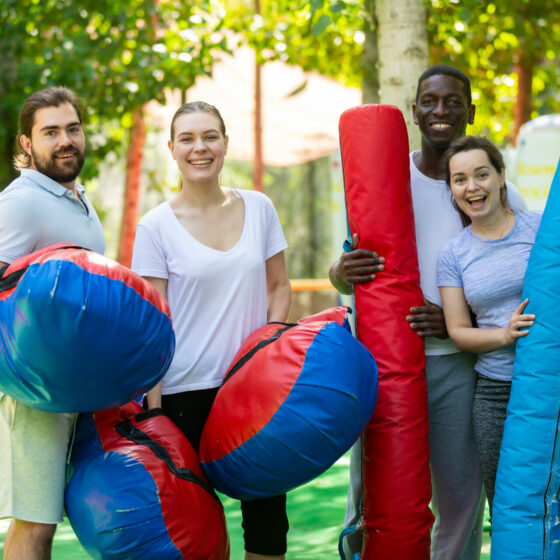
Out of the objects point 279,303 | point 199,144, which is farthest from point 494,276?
point 199,144

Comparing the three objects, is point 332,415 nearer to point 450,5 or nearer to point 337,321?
point 337,321

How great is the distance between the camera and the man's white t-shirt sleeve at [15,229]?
8.04ft

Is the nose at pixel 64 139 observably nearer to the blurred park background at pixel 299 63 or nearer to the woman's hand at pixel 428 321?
the woman's hand at pixel 428 321

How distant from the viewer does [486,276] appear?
2.60 metres

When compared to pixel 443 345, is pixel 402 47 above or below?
above

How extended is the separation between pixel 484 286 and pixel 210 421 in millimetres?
977

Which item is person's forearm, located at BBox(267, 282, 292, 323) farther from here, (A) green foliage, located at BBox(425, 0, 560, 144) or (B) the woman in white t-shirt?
(A) green foliage, located at BBox(425, 0, 560, 144)

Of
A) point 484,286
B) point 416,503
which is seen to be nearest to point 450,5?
point 484,286

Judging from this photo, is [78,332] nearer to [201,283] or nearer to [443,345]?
[201,283]

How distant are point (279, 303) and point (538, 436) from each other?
3.29 ft

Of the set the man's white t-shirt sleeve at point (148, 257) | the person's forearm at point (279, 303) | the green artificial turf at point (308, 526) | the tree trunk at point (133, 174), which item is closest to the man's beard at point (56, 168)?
the man's white t-shirt sleeve at point (148, 257)

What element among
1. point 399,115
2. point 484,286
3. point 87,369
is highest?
point 399,115

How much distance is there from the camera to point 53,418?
98.3 inches

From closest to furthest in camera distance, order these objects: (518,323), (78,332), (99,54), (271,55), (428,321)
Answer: (78,332), (518,323), (428,321), (99,54), (271,55)
